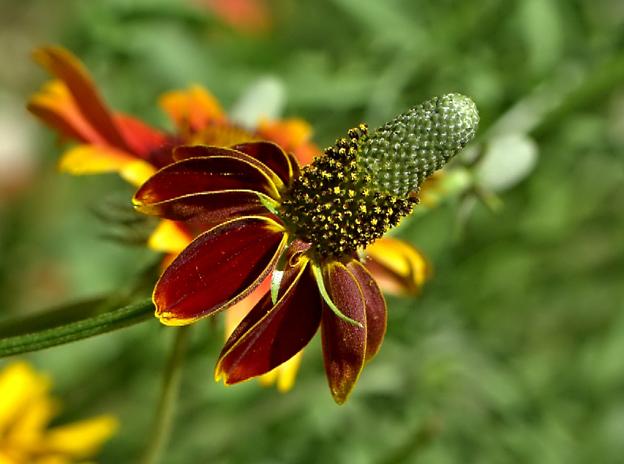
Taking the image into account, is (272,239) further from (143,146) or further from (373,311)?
(143,146)

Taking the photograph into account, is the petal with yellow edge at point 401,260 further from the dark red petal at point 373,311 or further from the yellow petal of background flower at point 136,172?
the yellow petal of background flower at point 136,172

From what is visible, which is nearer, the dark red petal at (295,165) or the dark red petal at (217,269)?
the dark red petal at (217,269)

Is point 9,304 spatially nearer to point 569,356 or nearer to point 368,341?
point 569,356

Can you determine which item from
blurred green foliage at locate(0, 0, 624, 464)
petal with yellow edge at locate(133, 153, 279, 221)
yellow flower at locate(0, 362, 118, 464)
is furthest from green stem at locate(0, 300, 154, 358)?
blurred green foliage at locate(0, 0, 624, 464)

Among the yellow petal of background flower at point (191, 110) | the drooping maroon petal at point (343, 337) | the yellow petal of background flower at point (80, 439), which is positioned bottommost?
the drooping maroon petal at point (343, 337)

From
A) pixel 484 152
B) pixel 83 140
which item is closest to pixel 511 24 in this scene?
pixel 484 152

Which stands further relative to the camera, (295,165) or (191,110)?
(191,110)

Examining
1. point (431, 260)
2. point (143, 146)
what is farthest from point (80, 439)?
point (431, 260)

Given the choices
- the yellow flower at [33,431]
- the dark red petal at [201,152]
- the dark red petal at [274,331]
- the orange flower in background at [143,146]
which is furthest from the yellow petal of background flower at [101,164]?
the yellow flower at [33,431]
